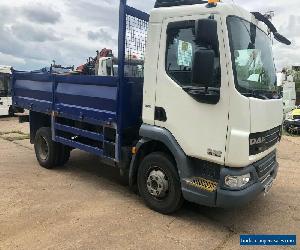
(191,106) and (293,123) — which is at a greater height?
(191,106)

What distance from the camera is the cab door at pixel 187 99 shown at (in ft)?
14.4

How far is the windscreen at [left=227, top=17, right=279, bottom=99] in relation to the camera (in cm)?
436

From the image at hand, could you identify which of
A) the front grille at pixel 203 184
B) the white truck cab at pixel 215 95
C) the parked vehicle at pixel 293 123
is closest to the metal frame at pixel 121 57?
the white truck cab at pixel 215 95

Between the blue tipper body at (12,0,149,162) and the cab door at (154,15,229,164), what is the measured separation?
616 millimetres

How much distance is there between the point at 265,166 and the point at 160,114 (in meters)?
1.62

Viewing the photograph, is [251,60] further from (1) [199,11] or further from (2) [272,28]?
(2) [272,28]

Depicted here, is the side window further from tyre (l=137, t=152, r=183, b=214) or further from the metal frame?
tyre (l=137, t=152, r=183, b=214)

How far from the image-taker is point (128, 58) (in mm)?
5562

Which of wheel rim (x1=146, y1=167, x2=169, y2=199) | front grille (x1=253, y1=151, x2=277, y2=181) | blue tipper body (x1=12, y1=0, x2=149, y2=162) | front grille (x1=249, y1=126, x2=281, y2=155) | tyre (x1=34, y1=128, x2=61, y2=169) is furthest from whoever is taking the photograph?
tyre (x1=34, y1=128, x2=61, y2=169)

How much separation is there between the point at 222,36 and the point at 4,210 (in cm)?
383

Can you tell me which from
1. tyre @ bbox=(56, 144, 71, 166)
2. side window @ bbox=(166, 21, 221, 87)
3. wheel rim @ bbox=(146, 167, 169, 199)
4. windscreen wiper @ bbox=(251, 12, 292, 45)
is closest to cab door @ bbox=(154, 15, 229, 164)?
side window @ bbox=(166, 21, 221, 87)

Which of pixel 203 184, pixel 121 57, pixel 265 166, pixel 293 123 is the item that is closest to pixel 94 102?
pixel 121 57

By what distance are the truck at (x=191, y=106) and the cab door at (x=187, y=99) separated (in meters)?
0.01

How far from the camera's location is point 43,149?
7.67 metres
